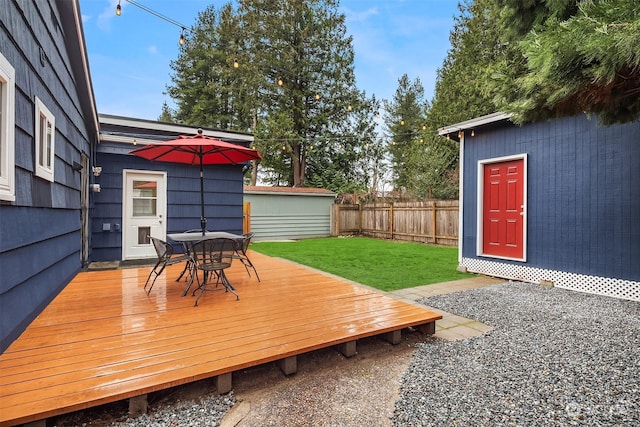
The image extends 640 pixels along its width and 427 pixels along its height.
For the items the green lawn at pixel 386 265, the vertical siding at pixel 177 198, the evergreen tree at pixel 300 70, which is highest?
the evergreen tree at pixel 300 70

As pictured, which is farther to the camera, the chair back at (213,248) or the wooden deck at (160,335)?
the chair back at (213,248)

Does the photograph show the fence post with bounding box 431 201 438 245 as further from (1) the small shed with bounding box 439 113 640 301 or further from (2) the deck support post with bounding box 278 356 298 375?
(2) the deck support post with bounding box 278 356 298 375

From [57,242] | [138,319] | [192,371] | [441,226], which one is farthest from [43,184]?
[441,226]

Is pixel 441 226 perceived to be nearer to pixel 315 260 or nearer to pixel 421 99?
pixel 315 260

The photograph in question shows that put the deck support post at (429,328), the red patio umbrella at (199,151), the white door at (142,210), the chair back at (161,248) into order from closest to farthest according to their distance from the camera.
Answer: the deck support post at (429,328) < the chair back at (161,248) < the red patio umbrella at (199,151) < the white door at (142,210)

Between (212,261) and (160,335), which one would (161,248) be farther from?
(160,335)

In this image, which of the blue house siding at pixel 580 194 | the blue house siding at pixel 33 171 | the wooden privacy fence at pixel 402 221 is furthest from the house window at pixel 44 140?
the wooden privacy fence at pixel 402 221

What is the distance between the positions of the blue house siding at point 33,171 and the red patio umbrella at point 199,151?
34.2 inches

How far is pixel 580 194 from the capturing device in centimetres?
453

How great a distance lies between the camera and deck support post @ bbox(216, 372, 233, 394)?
1926mm

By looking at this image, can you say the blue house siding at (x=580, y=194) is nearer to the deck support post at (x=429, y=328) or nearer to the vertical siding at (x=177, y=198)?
the deck support post at (x=429, y=328)

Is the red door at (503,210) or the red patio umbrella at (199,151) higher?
the red patio umbrella at (199,151)

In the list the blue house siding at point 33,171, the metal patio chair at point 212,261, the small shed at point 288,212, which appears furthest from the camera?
the small shed at point 288,212

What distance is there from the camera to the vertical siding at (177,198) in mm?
5660
